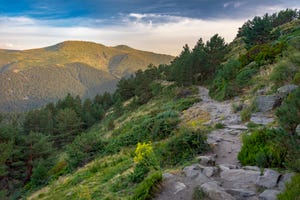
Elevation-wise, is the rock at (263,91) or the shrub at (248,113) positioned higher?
the rock at (263,91)

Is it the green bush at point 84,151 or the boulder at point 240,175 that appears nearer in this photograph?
the boulder at point 240,175

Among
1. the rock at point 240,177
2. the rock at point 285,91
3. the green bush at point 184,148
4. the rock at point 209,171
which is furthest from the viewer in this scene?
the rock at point 285,91

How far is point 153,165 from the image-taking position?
9.11 m

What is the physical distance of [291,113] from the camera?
7047 millimetres

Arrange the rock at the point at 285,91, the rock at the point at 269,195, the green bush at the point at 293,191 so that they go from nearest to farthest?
the green bush at the point at 293,191, the rock at the point at 269,195, the rock at the point at 285,91

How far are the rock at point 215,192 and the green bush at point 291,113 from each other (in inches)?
94.4

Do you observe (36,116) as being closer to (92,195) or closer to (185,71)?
(185,71)

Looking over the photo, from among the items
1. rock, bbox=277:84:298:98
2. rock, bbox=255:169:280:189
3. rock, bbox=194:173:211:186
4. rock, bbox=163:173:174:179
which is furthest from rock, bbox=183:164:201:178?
rock, bbox=277:84:298:98

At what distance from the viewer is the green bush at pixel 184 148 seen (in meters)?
9.45

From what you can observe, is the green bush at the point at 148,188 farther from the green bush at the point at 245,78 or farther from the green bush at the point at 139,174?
the green bush at the point at 245,78

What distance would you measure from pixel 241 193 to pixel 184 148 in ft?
11.9

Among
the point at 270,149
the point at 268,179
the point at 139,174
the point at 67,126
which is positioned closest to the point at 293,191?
the point at 268,179

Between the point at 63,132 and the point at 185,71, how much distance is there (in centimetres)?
2349

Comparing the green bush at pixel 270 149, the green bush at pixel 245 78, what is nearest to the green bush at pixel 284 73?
the green bush at pixel 245 78
